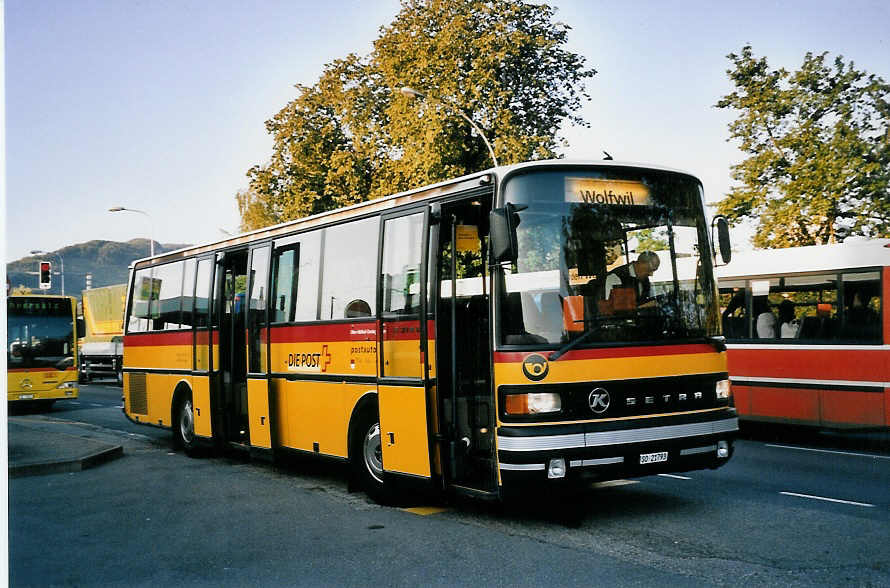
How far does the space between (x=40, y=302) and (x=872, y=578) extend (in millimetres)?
23524

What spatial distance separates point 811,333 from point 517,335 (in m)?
7.83

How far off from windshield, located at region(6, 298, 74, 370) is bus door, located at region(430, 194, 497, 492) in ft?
63.7

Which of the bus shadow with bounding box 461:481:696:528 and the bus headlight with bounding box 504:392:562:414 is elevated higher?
the bus headlight with bounding box 504:392:562:414

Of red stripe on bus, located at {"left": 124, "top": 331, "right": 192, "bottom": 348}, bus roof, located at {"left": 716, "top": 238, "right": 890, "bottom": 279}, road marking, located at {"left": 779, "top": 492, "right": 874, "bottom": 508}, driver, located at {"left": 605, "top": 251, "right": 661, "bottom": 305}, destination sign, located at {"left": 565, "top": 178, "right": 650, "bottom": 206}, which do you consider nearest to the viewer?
driver, located at {"left": 605, "top": 251, "right": 661, "bottom": 305}

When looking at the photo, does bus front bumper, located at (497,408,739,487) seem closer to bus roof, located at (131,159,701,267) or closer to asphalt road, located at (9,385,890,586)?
asphalt road, located at (9,385,890,586)

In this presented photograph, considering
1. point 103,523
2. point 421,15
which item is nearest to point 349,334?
point 103,523

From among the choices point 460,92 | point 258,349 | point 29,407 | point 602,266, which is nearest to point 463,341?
point 602,266

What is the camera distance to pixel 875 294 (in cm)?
1348

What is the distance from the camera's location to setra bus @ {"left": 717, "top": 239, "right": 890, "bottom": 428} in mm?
13461

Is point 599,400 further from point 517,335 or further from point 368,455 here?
point 368,455

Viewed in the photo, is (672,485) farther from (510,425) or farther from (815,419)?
(815,419)

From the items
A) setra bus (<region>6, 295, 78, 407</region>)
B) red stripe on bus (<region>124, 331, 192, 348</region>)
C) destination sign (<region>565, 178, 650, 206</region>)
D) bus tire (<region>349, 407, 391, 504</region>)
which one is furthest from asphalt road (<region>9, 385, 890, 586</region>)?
setra bus (<region>6, 295, 78, 407</region>)

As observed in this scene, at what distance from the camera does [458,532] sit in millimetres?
8227

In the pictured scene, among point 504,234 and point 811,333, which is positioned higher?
point 504,234
